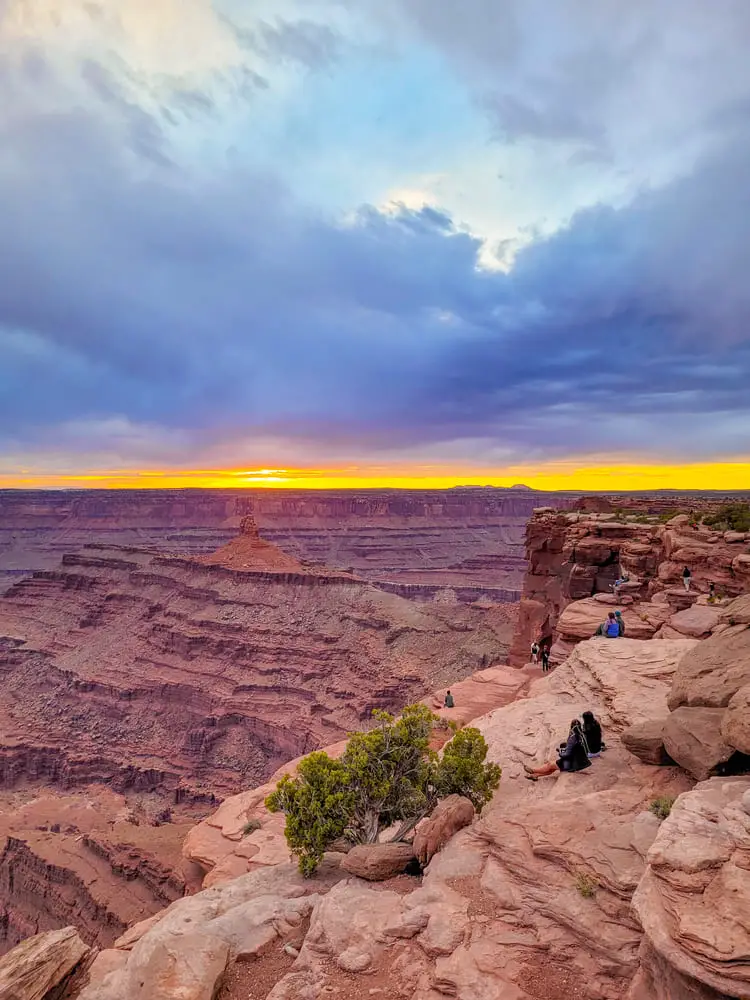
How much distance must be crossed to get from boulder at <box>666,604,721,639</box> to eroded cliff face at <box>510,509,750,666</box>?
44 millimetres

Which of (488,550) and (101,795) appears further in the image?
(488,550)

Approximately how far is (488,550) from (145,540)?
282ft

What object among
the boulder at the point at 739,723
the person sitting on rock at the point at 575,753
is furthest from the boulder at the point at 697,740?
the person sitting on rock at the point at 575,753

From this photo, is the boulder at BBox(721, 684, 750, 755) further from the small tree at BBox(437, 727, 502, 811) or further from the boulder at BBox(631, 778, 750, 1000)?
the small tree at BBox(437, 727, 502, 811)

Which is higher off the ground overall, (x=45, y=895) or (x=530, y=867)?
(x=530, y=867)

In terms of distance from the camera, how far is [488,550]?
146m

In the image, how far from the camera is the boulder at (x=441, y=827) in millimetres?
10320

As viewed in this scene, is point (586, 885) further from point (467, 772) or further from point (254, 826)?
point (254, 826)

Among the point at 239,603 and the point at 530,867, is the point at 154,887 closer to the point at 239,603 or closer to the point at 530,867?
the point at 530,867

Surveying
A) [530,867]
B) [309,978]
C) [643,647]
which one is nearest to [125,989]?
[309,978]

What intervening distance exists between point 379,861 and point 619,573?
2525cm

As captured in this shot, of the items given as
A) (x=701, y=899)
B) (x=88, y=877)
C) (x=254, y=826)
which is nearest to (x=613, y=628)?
(x=701, y=899)

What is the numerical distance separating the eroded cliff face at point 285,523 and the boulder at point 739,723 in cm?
12377

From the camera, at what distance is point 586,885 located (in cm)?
→ 806
